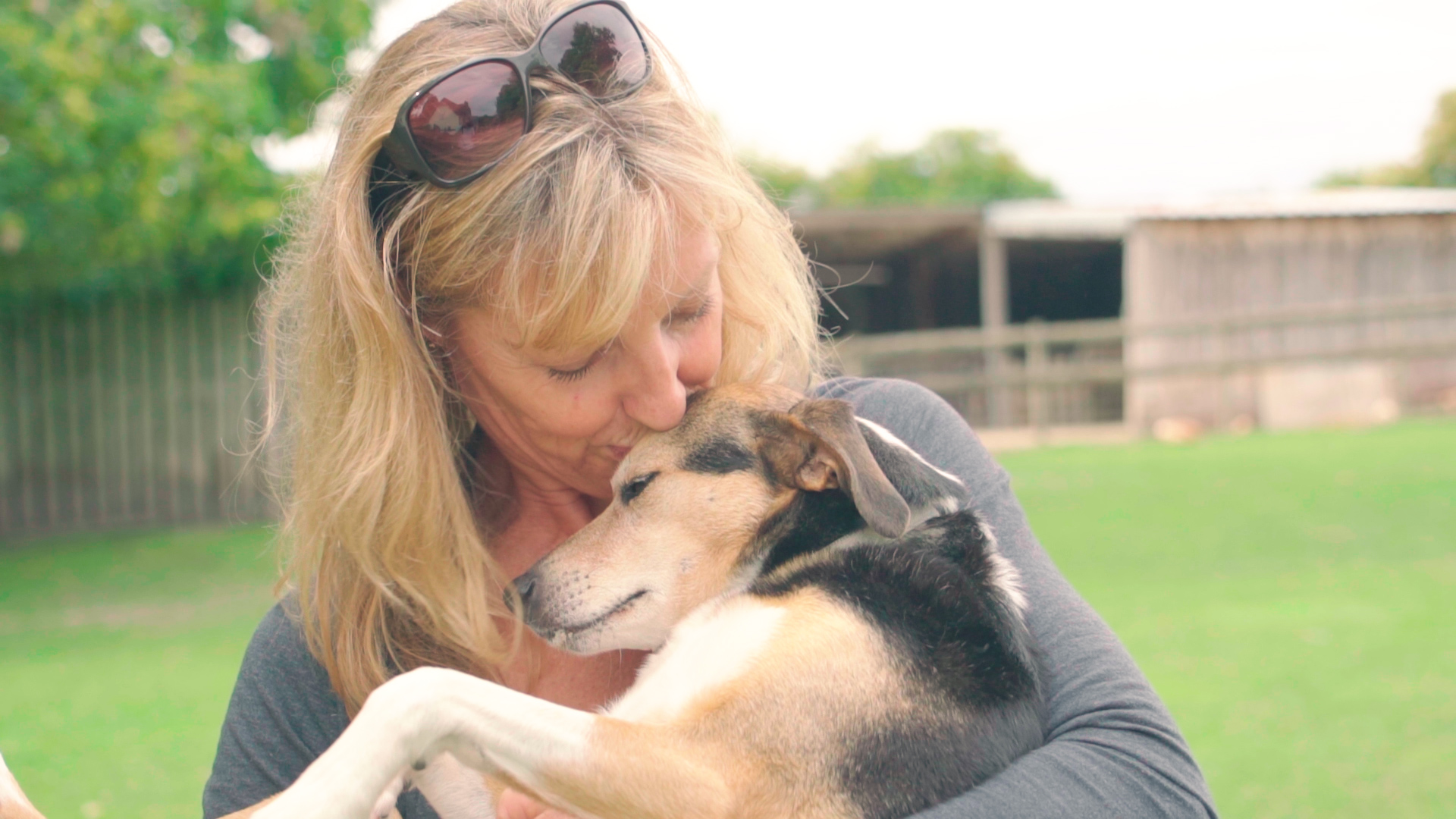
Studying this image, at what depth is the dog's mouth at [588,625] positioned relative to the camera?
8.19ft

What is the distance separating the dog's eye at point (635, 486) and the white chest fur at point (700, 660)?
1.13ft

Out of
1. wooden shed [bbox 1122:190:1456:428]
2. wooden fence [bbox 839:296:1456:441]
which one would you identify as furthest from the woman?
wooden shed [bbox 1122:190:1456:428]

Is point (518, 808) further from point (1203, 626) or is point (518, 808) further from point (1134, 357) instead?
point (1134, 357)

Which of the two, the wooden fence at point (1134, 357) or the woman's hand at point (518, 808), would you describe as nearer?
the woman's hand at point (518, 808)

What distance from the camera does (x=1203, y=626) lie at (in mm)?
6625

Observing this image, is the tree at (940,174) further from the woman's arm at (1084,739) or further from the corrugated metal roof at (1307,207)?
the woman's arm at (1084,739)

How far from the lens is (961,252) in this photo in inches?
905

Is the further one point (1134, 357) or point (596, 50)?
point (1134, 357)

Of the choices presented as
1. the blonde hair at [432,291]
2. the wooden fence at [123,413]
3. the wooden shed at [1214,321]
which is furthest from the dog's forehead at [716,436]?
the wooden shed at [1214,321]

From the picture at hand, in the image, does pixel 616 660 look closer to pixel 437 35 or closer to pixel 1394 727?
pixel 437 35

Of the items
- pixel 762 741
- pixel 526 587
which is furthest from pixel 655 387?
pixel 762 741

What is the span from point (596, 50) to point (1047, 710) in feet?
5.01

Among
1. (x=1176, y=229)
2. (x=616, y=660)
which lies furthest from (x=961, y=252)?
(x=616, y=660)

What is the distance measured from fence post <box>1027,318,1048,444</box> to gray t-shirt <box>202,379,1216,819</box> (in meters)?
14.2
